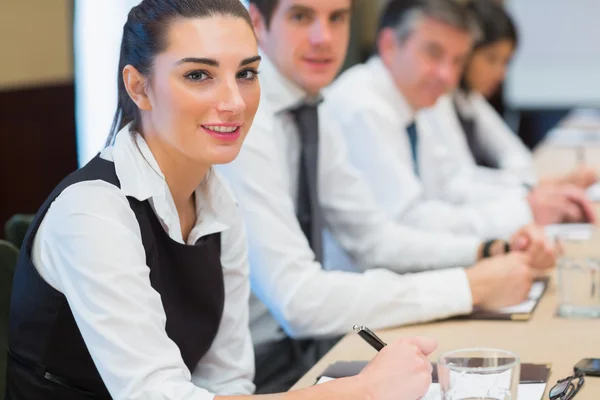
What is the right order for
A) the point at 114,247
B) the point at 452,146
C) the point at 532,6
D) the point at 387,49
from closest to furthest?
the point at 114,247, the point at 387,49, the point at 452,146, the point at 532,6

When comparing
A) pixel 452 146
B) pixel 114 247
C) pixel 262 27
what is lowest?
pixel 452 146

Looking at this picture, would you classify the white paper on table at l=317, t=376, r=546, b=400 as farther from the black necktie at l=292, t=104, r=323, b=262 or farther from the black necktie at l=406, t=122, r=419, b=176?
the black necktie at l=406, t=122, r=419, b=176

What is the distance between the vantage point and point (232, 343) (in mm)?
1695

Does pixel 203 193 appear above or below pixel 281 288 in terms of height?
above

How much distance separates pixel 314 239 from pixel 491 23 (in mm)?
2541

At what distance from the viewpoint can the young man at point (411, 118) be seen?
2.81 m

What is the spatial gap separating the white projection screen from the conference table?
19.3 ft

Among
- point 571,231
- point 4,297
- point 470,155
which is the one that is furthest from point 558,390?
point 470,155

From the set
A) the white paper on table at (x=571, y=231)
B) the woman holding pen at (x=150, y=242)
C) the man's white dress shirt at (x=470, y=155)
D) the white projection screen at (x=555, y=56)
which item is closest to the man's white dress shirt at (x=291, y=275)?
the woman holding pen at (x=150, y=242)

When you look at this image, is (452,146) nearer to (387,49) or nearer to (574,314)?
(387,49)

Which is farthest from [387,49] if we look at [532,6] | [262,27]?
[532,6]

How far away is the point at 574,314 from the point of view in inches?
72.6

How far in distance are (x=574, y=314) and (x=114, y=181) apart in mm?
962

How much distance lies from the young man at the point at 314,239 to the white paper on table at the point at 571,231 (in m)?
0.32
